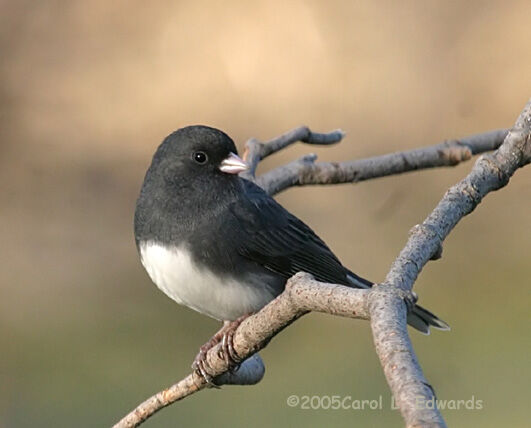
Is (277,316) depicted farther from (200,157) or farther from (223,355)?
(200,157)

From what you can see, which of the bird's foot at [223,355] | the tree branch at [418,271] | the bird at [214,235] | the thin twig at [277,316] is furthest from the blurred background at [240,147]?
the tree branch at [418,271]

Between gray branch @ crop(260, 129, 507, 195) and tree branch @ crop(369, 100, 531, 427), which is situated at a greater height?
gray branch @ crop(260, 129, 507, 195)

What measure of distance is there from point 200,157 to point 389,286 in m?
1.14

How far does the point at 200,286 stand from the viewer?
7.36 ft

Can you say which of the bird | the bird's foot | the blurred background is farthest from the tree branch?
the blurred background

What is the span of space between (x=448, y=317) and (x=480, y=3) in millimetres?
2127

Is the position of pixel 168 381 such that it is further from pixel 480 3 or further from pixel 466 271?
pixel 480 3

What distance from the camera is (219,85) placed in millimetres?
5566

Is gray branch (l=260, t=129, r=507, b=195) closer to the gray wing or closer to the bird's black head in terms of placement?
the gray wing

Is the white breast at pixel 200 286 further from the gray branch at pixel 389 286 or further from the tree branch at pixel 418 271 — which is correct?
the tree branch at pixel 418 271

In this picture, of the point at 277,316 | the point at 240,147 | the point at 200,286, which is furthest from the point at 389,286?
the point at 240,147

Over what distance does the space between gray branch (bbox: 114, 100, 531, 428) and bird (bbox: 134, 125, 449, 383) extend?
5.8 inches

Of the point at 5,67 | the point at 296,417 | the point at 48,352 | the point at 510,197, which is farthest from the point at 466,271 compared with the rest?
the point at 5,67

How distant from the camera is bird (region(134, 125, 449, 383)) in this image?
7.43 feet
